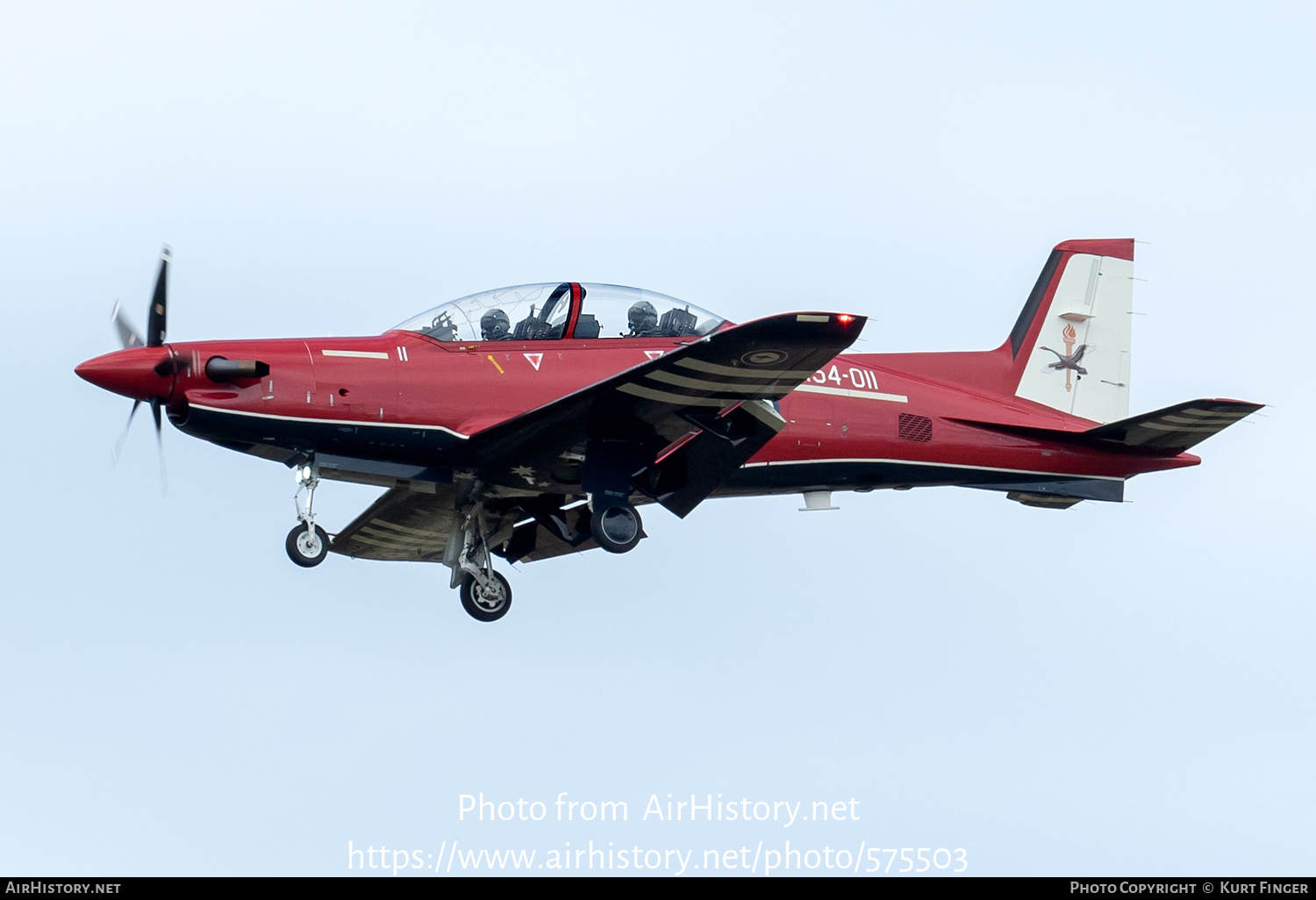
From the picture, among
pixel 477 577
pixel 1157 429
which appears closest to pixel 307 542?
pixel 477 577

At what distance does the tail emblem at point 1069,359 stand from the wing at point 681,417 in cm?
584

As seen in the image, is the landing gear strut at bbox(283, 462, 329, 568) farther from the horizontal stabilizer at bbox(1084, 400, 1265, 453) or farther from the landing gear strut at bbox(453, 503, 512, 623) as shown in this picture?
the horizontal stabilizer at bbox(1084, 400, 1265, 453)

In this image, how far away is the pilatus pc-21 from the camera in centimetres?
1716

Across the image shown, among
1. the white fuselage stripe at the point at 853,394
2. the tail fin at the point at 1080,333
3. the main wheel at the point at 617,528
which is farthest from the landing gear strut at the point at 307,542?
the tail fin at the point at 1080,333

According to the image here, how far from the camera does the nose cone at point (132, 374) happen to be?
16.8 meters

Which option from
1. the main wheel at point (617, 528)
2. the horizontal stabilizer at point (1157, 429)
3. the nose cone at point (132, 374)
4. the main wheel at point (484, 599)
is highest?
the nose cone at point (132, 374)

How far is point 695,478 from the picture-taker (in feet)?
61.3

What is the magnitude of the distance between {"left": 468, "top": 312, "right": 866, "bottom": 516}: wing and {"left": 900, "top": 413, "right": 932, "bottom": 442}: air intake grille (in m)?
2.79

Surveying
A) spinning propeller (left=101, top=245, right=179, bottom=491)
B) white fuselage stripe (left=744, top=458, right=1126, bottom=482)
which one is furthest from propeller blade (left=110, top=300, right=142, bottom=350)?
white fuselage stripe (left=744, top=458, right=1126, bottom=482)

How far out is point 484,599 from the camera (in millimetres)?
19641

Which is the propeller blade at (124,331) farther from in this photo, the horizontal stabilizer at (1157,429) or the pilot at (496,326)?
the horizontal stabilizer at (1157,429)

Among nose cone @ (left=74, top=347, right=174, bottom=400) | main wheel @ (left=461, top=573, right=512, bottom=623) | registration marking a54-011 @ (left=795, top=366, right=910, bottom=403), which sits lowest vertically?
main wheel @ (left=461, top=573, right=512, bottom=623)
